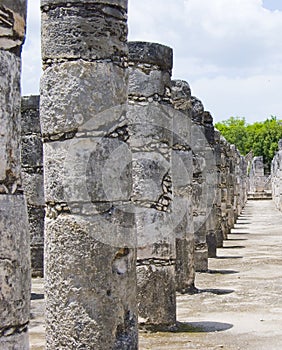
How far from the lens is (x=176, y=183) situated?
11.2 metres

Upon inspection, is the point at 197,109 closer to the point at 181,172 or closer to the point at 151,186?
the point at 181,172

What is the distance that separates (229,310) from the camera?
9.59 m

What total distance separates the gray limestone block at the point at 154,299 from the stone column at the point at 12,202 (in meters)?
4.96

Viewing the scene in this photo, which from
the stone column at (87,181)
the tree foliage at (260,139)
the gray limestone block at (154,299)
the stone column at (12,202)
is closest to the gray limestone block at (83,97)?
the stone column at (87,181)

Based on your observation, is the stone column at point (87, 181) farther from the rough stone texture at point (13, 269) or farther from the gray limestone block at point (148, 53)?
the rough stone texture at point (13, 269)

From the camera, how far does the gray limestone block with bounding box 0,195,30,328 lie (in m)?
3.28

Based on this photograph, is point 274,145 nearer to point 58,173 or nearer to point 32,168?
point 32,168

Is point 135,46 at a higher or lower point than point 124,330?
higher

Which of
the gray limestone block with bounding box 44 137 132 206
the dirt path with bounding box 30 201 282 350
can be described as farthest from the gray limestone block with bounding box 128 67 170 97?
the dirt path with bounding box 30 201 282 350

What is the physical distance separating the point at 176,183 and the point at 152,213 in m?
2.81

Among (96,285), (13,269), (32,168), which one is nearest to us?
(13,269)

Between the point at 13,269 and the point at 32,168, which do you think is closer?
the point at 13,269

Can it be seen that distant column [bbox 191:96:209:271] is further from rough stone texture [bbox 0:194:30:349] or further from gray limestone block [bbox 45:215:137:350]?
rough stone texture [bbox 0:194:30:349]

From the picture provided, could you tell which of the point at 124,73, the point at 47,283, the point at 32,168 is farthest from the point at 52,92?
the point at 32,168
